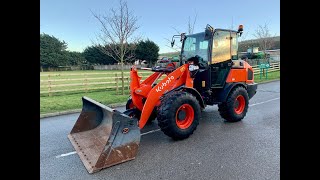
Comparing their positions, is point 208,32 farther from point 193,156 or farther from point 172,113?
point 193,156

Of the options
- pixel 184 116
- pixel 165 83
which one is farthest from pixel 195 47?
pixel 184 116

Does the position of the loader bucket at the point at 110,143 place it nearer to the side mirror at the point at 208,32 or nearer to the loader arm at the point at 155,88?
the loader arm at the point at 155,88

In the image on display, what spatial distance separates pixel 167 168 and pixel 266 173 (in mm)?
1522

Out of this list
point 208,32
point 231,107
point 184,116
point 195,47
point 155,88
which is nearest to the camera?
point 155,88

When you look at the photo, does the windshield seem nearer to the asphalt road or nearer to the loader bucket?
the asphalt road

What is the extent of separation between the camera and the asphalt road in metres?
3.58

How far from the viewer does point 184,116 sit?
5188mm

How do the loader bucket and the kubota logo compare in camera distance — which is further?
the kubota logo

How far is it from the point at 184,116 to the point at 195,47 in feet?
7.38

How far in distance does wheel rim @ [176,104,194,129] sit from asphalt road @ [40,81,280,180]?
336 mm

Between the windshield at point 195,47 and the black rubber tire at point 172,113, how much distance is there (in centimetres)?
161

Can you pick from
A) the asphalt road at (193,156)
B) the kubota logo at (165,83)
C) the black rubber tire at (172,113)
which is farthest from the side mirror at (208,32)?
the asphalt road at (193,156)

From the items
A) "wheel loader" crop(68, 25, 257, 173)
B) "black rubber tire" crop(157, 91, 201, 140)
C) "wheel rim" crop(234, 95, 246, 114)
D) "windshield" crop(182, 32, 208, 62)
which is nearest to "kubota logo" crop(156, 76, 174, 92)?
"wheel loader" crop(68, 25, 257, 173)

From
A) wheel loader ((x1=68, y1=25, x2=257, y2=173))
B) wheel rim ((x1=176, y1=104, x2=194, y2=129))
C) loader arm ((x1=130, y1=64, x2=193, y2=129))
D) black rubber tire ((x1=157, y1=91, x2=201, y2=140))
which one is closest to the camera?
wheel loader ((x1=68, y1=25, x2=257, y2=173))
